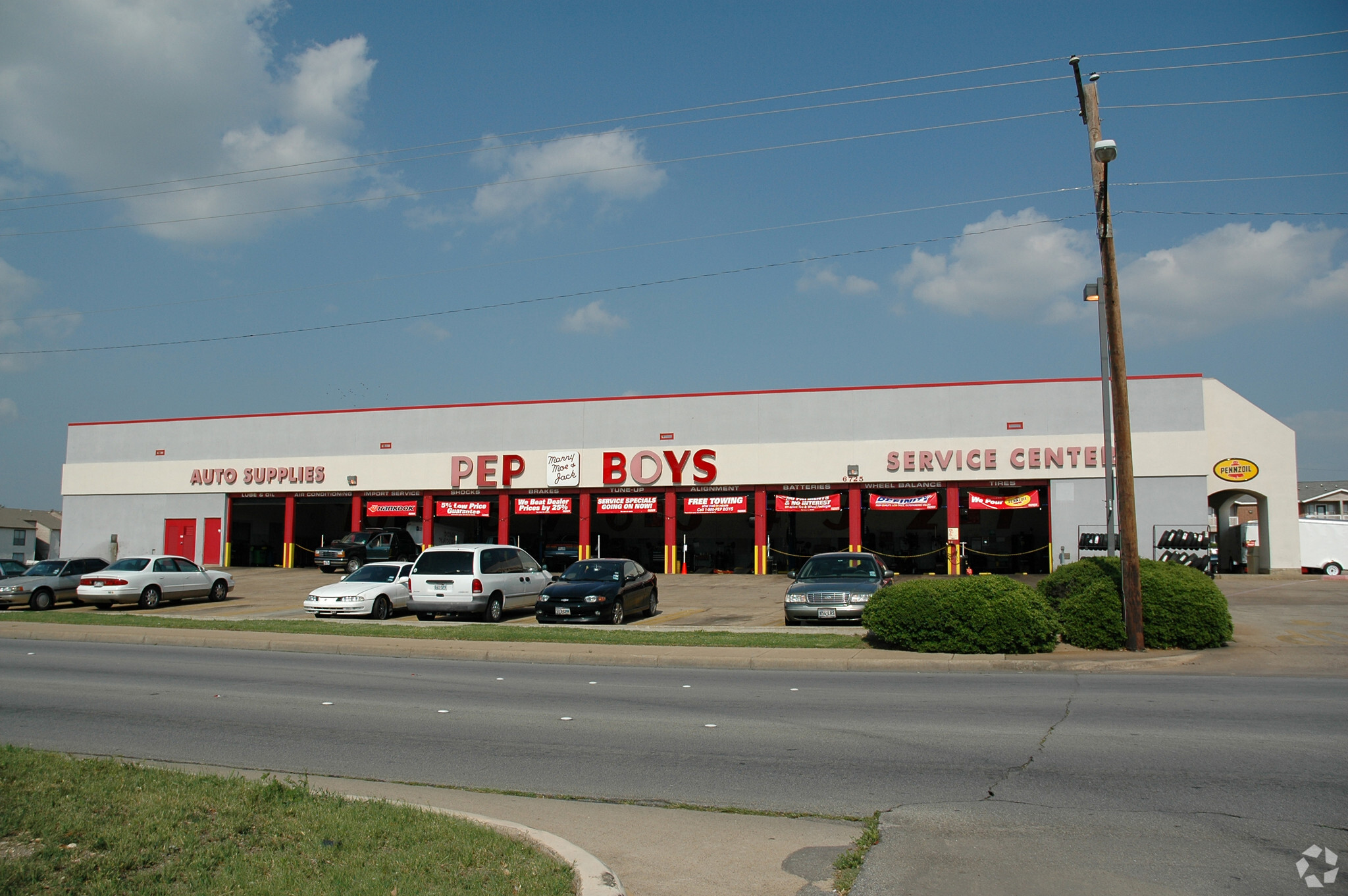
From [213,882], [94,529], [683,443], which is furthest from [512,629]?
[94,529]

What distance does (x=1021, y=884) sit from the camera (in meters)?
5.19

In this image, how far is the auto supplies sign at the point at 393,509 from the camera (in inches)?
1694

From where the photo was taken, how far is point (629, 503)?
4075 cm

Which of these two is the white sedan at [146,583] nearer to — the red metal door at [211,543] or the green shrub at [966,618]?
the red metal door at [211,543]

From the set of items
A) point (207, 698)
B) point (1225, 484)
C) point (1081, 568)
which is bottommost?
point (207, 698)

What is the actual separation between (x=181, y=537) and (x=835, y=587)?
37.7 m

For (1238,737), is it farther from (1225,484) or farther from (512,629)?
(1225,484)

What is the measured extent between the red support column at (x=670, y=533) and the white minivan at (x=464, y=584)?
16407mm

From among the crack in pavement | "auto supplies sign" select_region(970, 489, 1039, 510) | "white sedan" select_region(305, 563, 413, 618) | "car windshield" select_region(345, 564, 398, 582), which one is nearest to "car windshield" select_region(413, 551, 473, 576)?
"white sedan" select_region(305, 563, 413, 618)

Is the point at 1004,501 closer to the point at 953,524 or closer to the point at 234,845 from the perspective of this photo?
the point at 953,524

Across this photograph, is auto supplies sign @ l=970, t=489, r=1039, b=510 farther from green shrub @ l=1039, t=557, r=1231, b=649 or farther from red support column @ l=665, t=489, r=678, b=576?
green shrub @ l=1039, t=557, r=1231, b=649

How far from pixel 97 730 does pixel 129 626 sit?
12305 millimetres

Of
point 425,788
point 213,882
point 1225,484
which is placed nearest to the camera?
point 213,882

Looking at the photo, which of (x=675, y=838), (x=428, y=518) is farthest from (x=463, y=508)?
(x=675, y=838)
